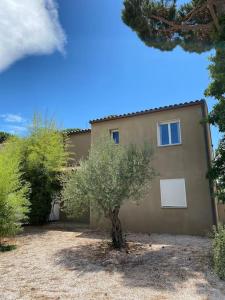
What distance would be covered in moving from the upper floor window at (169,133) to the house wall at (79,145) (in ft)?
26.4

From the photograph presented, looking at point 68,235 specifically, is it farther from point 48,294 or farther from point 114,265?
point 48,294

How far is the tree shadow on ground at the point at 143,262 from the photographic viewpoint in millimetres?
9810

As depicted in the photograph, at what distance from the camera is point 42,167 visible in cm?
2191

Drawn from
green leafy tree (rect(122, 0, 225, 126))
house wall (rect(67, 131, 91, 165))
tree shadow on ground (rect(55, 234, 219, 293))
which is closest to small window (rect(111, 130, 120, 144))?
house wall (rect(67, 131, 91, 165))

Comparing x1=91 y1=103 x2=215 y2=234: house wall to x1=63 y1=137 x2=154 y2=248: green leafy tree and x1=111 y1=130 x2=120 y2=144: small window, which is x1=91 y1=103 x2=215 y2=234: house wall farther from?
x1=63 y1=137 x2=154 y2=248: green leafy tree

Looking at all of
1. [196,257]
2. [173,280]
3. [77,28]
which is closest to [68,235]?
[196,257]

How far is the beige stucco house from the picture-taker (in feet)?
58.5

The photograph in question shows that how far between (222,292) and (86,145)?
18898 mm

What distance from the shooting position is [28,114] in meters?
23.9

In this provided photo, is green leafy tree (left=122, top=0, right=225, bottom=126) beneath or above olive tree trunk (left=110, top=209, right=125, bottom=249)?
above

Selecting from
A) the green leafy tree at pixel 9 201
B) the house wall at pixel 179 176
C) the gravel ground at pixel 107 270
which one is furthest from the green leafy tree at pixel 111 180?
the house wall at pixel 179 176

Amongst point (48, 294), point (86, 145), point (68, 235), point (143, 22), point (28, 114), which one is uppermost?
point (143, 22)

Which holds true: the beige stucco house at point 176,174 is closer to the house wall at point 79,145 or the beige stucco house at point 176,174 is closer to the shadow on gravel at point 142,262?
the shadow on gravel at point 142,262

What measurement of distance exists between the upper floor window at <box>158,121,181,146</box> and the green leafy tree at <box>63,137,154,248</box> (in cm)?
524
